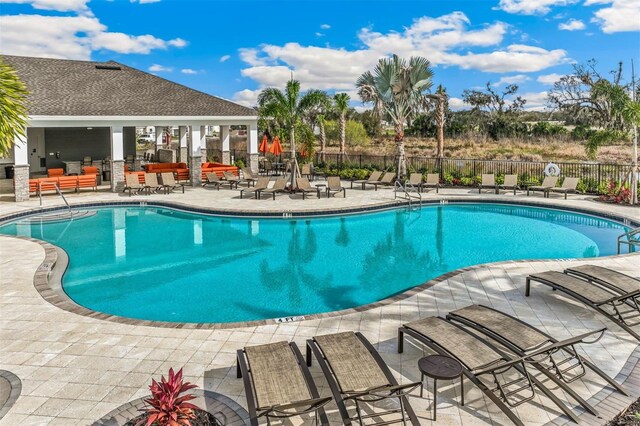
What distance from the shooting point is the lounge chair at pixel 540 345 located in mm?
4789

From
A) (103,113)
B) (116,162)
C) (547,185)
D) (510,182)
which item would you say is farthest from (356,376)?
(103,113)

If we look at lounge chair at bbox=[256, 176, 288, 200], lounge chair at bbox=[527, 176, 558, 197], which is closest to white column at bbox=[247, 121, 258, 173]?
lounge chair at bbox=[256, 176, 288, 200]

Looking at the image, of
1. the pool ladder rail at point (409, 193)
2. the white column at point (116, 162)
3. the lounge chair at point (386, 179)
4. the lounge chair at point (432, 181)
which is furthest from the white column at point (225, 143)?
the lounge chair at point (432, 181)

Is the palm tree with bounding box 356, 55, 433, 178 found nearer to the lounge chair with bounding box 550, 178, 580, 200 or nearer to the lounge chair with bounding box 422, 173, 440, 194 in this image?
the lounge chair with bounding box 422, 173, 440, 194

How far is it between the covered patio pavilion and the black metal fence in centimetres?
540

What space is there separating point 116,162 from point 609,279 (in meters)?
17.1

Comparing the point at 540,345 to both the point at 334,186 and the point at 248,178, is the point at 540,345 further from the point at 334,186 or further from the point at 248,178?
the point at 248,178

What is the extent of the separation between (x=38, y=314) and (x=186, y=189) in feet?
Result: 45.2

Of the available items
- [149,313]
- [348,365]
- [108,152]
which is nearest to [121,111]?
[108,152]

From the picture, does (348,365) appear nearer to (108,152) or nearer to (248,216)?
(248,216)

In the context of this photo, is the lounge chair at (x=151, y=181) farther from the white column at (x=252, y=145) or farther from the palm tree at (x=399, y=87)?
the palm tree at (x=399, y=87)

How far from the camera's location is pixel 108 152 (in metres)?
25.1

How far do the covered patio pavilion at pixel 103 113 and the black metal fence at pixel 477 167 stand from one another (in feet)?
17.7

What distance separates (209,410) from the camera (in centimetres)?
449
